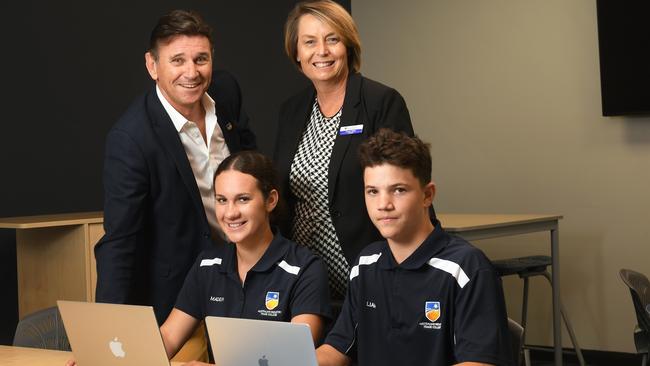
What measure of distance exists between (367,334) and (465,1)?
4192mm

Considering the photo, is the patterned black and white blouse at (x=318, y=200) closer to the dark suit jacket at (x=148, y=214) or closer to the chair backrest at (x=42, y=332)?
the dark suit jacket at (x=148, y=214)

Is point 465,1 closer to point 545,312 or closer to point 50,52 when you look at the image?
point 545,312

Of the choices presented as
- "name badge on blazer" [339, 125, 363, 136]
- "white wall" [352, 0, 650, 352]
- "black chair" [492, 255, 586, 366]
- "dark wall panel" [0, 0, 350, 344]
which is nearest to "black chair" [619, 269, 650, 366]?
"black chair" [492, 255, 586, 366]

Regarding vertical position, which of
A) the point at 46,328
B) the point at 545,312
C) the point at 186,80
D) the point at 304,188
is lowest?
the point at 545,312

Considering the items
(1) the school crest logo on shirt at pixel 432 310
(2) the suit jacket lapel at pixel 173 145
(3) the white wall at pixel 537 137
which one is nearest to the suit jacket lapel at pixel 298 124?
(2) the suit jacket lapel at pixel 173 145

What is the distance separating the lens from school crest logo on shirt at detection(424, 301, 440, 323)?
2.32 meters

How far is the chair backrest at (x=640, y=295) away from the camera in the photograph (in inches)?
155

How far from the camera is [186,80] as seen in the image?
2834 millimetres

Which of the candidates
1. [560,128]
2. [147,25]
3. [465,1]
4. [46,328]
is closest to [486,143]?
[560,128]

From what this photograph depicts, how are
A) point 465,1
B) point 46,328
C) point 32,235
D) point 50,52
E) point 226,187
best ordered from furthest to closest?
point 465,1 → point 50,52 → point 32,235 → point 46,328 → point 226,187

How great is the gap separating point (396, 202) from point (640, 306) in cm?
197

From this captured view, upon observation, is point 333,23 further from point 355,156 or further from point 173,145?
point 173,145

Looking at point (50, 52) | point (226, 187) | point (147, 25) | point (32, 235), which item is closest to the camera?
point (226, 187)

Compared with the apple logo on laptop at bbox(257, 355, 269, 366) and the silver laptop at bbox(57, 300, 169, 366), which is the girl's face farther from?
the apple logo on laptop at bbox(257, 355, 269, 366)
